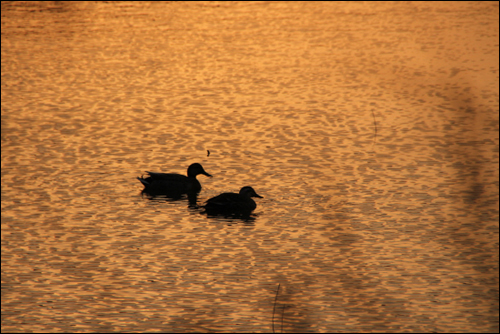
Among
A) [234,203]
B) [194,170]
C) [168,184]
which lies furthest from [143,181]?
[234,203]

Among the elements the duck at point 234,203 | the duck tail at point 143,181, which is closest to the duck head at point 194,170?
the duck tail at point 143,181

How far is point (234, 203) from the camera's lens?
13766 mm

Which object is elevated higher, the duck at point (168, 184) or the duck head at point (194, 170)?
the duck head at point (194, 170)

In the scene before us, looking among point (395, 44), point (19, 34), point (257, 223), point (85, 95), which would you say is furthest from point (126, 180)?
point (19, 34)

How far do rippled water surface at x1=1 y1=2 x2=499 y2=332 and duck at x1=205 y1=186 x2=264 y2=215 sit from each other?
316mm

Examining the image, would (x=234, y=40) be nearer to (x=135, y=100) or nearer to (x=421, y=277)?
(x=135, y=100)

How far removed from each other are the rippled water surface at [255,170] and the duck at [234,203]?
32cm

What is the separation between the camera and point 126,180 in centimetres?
1617

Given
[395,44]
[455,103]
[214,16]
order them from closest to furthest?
1. [455,103]
2. [395,44]
3. [214,16]

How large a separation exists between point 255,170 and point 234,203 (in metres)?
2.86

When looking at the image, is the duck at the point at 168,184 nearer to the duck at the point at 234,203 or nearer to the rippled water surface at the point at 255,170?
the rippled water surface at the point at 255,170

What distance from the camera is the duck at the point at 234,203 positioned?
13.6 meters

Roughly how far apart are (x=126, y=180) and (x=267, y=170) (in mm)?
3103

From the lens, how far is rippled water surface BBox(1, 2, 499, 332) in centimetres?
556
